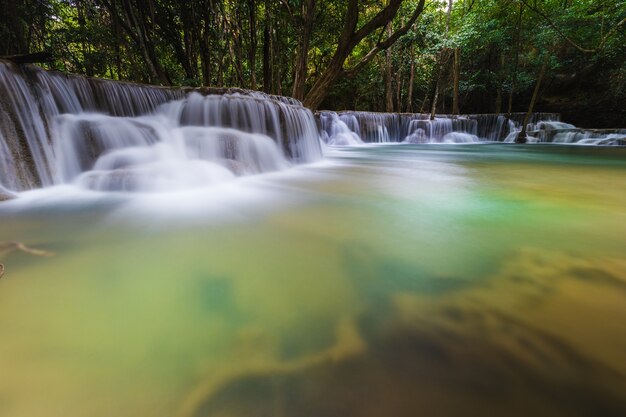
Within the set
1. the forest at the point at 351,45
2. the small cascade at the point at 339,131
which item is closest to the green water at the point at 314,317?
the forest at the point at 351,45

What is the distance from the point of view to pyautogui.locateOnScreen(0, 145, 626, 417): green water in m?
0.68

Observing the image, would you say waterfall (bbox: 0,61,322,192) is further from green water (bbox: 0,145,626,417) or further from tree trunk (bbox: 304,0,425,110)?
tree trunk (bbox: 304,0,425,110)

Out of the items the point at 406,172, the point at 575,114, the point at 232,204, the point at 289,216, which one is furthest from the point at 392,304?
the point at 575,114

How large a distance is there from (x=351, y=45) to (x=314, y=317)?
776 centimetres

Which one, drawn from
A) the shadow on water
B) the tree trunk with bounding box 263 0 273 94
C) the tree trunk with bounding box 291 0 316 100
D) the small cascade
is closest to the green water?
the shadow on water

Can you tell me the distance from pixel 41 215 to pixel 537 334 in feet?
10.4

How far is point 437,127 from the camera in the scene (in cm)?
1267

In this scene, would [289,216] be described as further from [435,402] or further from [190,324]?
[435,402]

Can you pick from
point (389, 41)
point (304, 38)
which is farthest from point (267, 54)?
point (389, 41)

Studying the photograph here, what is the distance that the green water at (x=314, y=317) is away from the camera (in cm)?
68

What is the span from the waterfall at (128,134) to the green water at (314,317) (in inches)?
51.9

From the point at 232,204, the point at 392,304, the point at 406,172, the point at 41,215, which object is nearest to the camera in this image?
the point at 392,304

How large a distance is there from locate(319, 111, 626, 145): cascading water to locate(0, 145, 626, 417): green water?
992cm

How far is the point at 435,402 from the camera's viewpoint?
0.67m
